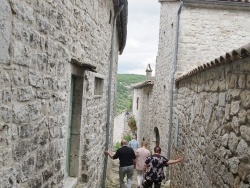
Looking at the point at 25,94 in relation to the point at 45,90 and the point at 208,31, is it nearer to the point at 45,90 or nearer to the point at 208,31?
the point at 45,90

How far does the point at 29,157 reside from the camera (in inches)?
107

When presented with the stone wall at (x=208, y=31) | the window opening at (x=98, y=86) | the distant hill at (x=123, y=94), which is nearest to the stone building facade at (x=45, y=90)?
the window opening at (x=98, y=86)

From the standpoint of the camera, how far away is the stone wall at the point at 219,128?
3.18 m

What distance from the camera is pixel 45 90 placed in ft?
10.1

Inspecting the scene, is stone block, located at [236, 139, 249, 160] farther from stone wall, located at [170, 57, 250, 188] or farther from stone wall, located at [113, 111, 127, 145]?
stone wall, located at [113, 111, 127, 145]

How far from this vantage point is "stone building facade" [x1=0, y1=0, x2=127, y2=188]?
7.50 feet

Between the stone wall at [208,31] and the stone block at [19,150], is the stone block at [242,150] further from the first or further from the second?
the stone wall at [208,31]

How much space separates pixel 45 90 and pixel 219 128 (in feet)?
7.11

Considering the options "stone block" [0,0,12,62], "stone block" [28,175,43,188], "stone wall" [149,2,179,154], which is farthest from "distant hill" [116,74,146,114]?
"stone block" [0,0,12,62]

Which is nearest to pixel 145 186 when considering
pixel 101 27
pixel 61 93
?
pixel 101 27

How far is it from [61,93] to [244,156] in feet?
6.53

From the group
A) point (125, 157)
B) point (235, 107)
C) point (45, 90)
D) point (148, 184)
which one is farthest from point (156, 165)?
point (45, 90)

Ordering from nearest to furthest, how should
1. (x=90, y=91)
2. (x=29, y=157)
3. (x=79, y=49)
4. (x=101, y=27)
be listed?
(x=29, y=157) < (x=79, y=49) < (x=90, y=91) < (x=101, y=27)

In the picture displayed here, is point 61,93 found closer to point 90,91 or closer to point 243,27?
point 90,91
